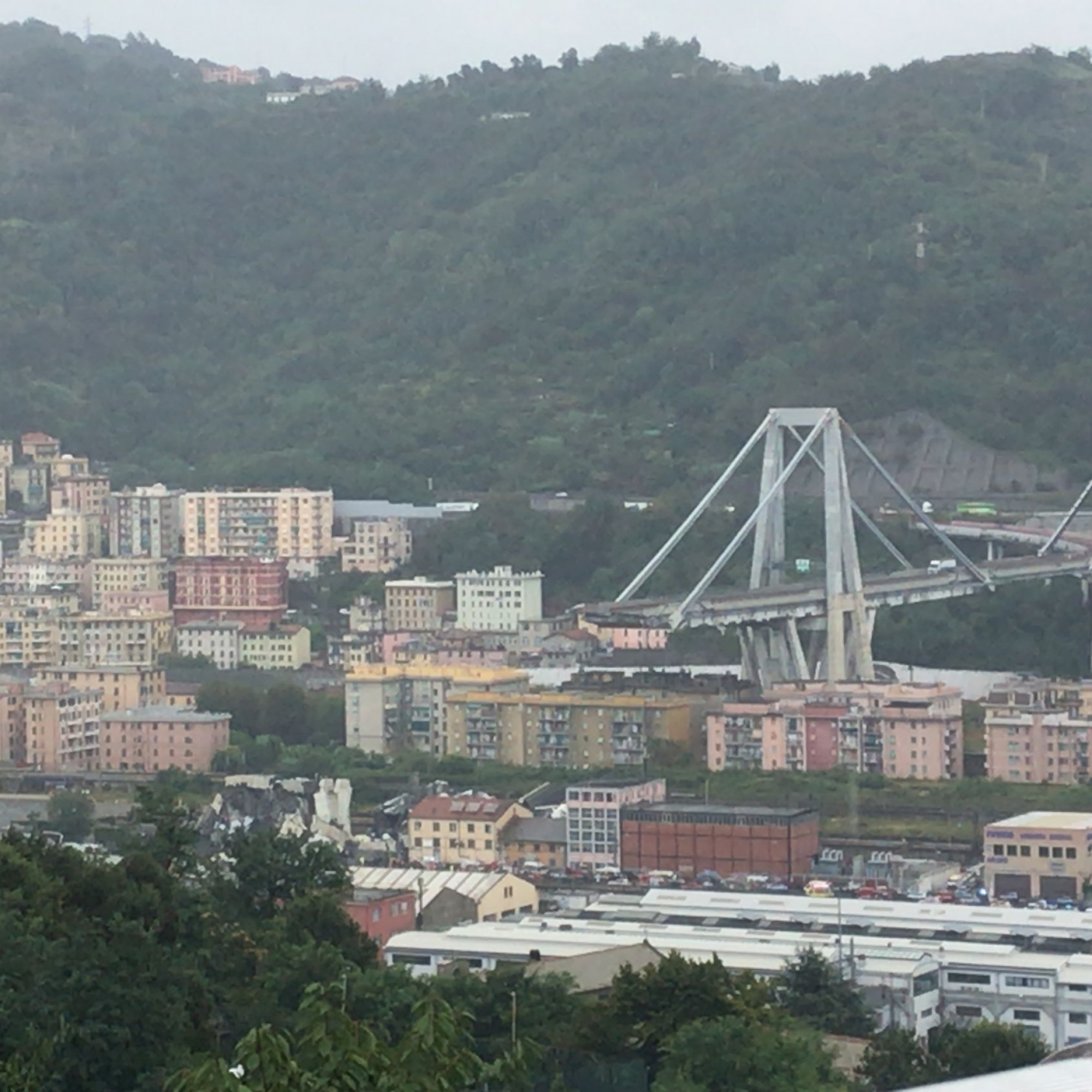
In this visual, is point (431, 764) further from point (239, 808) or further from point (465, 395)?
point (465, 395)

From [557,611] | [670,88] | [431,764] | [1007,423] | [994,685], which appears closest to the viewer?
[431,764]

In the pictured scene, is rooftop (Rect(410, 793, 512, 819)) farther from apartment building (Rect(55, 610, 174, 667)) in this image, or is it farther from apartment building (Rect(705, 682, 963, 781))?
apartment building (Rect(55, 610, 174, 667))

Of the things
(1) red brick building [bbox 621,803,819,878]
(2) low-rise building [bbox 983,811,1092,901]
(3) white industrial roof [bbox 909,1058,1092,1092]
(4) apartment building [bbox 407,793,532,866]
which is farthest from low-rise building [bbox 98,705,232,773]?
(3) white industrial roof [bbox 909,1058,1092,1092]

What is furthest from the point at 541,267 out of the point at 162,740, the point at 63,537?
the point at 162,740

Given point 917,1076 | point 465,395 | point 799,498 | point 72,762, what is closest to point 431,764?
point 72,762

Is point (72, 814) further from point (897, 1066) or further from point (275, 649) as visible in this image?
point (897, 1066)

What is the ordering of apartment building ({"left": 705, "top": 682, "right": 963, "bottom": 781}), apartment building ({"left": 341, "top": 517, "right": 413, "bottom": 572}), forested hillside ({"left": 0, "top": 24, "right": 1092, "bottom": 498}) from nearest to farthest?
1. apartment building ({"left": 705, "top": 682, "right": 963, "bottom": 781})
2. apartment building ({"left": 341, "top": 517, "right": 413, "bottom": 572})
3. forested hillside ({"left": 0, "top": 24, "right": 1092, "bottom": 498})
